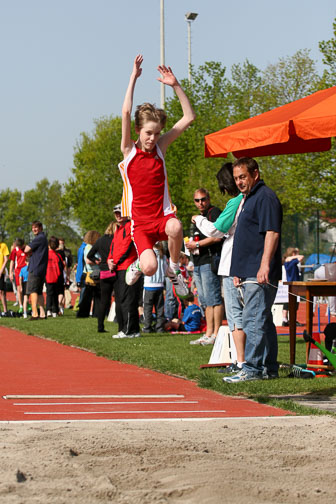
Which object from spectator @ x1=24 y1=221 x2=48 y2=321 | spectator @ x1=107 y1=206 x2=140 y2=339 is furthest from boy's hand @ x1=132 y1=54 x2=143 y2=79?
spectator @ x1=24 y1=221 x2=48 y2=321

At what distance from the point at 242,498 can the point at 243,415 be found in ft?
8.40

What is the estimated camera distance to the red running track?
22.0ft

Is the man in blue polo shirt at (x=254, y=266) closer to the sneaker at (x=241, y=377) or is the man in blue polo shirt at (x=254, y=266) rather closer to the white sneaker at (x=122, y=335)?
the sneaker at (x=241, y=377)

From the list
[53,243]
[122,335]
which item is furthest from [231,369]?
[53,243]

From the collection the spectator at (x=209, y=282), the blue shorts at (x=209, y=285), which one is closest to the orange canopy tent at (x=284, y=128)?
the spectator at (x=209, y=282)

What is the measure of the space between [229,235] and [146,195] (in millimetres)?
2903

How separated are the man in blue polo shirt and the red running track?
2.49 ft

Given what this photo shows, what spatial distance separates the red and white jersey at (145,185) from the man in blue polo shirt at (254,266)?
76.0 inches

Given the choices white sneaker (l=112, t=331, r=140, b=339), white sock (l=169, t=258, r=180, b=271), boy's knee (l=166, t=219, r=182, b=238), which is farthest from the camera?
white sneaker (l=112, t=331, r=140, b=339)

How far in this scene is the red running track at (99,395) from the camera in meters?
6.71

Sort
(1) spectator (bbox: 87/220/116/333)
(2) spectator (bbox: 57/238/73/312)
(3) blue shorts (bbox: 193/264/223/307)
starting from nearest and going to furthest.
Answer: (3) blue shorts (bbox: 193/264/223/307) → (1) spectator (bbox: 87/220/116/333) → (2) spectator (bbox: 57/238/73/312)

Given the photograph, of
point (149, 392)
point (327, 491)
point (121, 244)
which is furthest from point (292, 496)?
point (121, 244)

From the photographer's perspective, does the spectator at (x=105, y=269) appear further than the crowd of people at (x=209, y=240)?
Yes

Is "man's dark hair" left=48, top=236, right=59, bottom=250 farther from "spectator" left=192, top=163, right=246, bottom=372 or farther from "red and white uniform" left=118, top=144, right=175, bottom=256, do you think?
"red and white uniform" left=118, top=144, right=175, bottom=256
